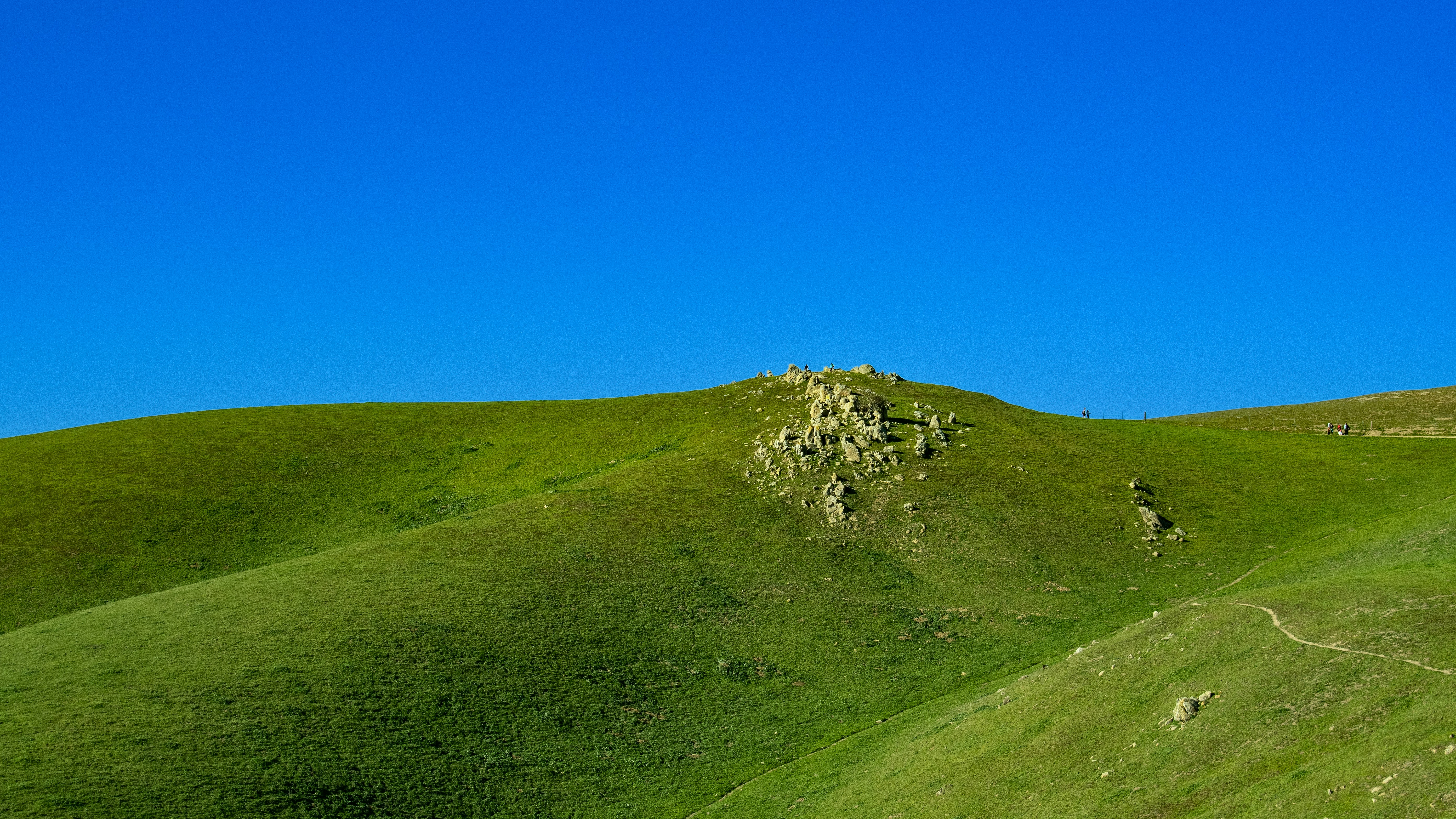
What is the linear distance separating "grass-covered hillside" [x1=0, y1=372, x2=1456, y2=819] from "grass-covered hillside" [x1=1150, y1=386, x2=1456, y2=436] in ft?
43.1

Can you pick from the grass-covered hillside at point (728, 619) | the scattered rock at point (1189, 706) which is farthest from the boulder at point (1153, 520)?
the scattered rock at point (1189, 706)

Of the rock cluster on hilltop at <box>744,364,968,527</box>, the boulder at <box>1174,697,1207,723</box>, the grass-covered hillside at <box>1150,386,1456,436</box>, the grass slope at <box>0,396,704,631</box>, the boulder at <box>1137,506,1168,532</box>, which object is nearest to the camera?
the boulder at <box>1174,697,1207,723</box>

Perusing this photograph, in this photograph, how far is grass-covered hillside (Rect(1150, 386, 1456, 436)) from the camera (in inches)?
3649

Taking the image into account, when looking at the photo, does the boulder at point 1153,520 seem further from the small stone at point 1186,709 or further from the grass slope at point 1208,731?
the small stone at point 1186,709

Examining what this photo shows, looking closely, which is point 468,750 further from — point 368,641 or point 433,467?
point 433,467

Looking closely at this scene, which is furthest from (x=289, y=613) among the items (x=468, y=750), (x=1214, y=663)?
(x=1214, y=663)

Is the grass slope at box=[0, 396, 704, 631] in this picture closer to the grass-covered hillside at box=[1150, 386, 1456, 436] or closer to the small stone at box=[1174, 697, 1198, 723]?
the small stone at box=[1174, 697, 1198, 723]

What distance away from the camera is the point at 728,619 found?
172ft

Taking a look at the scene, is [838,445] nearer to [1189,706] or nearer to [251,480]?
[1189,706]

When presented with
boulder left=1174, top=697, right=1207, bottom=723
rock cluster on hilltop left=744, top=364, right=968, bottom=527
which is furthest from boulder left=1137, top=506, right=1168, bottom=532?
boulder left=1174, top=697, right=1207, bottom=723

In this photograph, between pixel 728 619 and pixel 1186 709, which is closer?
pixel 1186 709

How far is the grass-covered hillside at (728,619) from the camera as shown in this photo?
28.0 metres

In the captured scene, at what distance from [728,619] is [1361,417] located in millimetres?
85619

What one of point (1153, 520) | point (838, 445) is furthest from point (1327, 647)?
point (838, 445)
